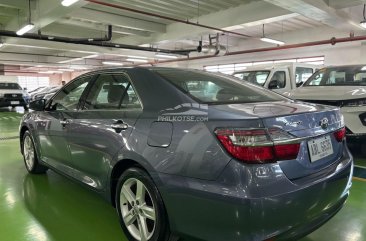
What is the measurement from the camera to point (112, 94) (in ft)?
8.30

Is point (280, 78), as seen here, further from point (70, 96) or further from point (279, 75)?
point (70, 96)

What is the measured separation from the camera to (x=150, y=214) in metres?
2.03

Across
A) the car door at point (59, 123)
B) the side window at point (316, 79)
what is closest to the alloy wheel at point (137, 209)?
the car door at point (59, 123)

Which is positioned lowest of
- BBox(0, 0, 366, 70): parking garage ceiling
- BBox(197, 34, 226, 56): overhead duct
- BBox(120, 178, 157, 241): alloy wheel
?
BBox(120, 178, 157, 241): alloy wheel

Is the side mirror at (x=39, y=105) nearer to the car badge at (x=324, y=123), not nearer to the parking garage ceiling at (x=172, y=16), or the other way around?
the car badge at (x=324, y=123)

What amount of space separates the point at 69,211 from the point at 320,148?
7.22ft

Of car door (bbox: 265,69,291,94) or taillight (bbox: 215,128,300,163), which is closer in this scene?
taillight (bbox: 215,128,300,163)

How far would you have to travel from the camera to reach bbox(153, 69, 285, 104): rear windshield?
2.09 metres

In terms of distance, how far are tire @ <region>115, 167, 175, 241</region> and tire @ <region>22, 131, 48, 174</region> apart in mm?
2043

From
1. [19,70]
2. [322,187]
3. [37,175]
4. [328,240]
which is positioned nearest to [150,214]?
[322,187]

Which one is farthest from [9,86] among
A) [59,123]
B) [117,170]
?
[117,170]

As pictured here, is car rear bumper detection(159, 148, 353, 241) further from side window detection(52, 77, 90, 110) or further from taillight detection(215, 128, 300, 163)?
side window detection(52, 77, 90, 110)

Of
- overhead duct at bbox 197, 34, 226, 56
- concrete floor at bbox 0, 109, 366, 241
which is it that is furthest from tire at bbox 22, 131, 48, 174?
overhead duct at bbox 197, 34, 226, 56

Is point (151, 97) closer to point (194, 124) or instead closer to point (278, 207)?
point (194, 124)
